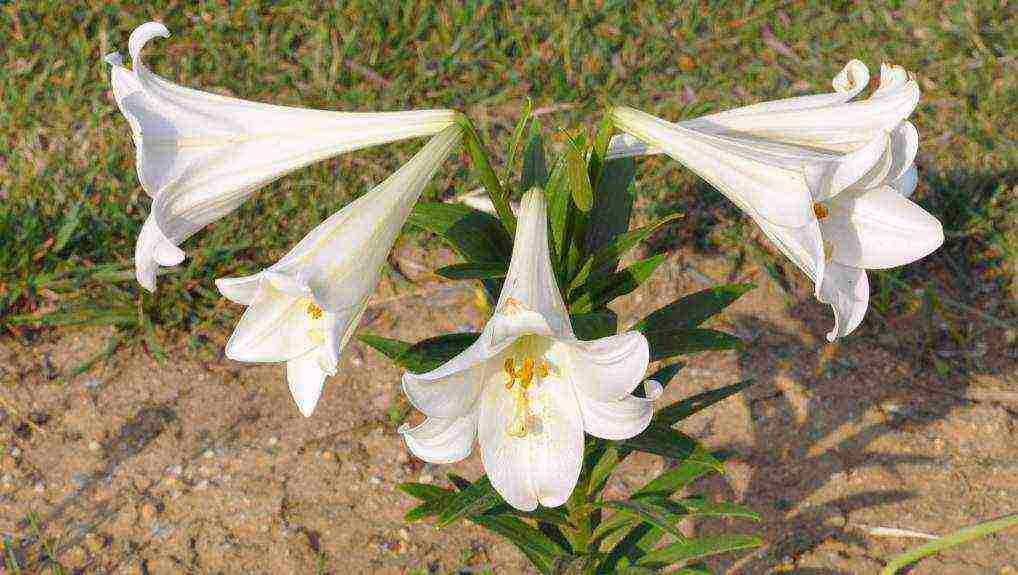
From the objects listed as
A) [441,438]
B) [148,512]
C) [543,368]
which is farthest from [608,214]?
[148,512]

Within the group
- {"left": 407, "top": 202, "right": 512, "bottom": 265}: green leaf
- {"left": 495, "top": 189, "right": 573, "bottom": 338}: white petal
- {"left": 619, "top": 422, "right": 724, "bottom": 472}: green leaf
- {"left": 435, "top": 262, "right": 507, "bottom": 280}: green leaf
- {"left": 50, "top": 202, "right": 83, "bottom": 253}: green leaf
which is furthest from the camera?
{"left": 50, "top": 202, "right": 83, "bottom": 253}: green leaf

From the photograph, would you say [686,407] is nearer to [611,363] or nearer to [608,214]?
[608,214]

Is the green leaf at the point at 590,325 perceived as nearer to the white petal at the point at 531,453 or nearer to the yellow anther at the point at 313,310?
the white petal at the point at 531,453

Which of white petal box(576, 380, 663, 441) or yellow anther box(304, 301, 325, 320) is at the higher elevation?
yellow anther box(304, 301, 325, 320)

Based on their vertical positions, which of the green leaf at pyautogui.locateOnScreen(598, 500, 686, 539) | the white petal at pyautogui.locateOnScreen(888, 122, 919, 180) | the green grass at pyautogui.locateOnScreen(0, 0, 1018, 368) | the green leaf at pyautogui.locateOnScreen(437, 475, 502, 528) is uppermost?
the white petal at pyautogui.locateOnScreen(888, 122, 919, 180)

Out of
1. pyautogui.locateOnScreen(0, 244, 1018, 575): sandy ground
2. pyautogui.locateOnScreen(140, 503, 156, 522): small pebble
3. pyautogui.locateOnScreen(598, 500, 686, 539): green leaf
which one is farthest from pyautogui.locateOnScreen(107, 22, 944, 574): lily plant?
pyautogui.locateOnScreen(140, 503, 156, 522): small pebble

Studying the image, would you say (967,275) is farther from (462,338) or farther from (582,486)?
(462,338)

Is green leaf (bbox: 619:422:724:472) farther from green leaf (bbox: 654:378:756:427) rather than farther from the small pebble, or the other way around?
the small pebble
